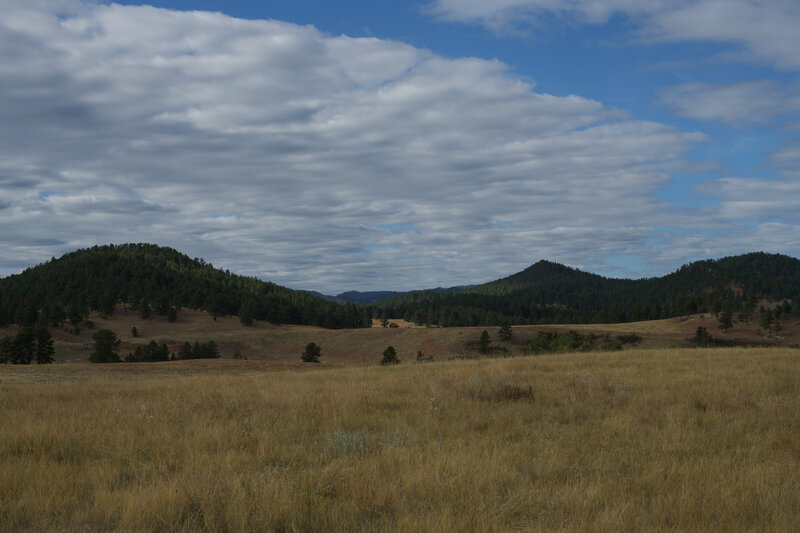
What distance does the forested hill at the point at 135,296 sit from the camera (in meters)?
115

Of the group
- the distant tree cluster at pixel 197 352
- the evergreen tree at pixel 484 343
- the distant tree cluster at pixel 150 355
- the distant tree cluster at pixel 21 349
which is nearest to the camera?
the distant tree cluster at pixel 21 349

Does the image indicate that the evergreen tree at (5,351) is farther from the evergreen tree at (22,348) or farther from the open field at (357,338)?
the open field at (357,338)

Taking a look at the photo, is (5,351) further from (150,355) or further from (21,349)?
(150,355)

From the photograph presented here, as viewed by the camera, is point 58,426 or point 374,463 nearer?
point 374,463

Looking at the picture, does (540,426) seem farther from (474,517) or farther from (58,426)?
(58,426)

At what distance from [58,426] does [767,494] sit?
9.32 metres

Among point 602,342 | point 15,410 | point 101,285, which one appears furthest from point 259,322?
point 15,410

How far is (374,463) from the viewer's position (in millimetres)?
5410

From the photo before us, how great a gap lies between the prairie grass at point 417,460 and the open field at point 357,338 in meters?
55.4

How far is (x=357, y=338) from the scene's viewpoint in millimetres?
88188

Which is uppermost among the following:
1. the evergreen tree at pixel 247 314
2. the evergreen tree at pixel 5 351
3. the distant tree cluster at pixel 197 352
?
the evergreen tree at pixel 247 314

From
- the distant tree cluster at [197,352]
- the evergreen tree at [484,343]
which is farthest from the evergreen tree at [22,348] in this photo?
the evergreen tree at [484,343]

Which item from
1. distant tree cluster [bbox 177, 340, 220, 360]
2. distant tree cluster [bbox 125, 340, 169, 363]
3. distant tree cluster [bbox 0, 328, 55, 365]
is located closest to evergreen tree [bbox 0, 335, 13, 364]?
distant tree cluster [bbox 0, 328, 55, 365]

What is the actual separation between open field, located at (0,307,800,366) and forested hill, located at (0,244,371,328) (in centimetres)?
605
